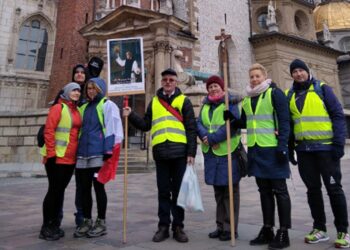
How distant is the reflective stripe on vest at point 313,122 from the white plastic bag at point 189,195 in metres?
1.42

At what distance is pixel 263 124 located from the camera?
3982mm

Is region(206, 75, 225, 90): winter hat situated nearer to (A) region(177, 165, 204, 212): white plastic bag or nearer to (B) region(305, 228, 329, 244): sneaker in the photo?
(A) region(177, 165, 204, 212): white plastic bag

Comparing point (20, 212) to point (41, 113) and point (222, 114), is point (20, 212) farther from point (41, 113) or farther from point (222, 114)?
point (41, 113)

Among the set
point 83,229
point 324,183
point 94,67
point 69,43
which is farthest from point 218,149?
point 69,43

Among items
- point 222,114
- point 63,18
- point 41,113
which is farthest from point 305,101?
point 63,18

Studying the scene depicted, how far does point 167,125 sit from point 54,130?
1.49 meters

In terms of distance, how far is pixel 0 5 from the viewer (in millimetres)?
21891

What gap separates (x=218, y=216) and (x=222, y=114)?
1.35 metres

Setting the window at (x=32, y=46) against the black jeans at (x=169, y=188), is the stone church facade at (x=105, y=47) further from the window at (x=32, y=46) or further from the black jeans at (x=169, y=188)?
the black jeans at (x=169, y=188)

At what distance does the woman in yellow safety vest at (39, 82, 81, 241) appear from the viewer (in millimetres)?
4238

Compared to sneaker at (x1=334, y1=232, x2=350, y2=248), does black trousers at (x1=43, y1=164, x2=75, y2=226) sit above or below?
above

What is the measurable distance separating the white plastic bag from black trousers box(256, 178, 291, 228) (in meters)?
0.77

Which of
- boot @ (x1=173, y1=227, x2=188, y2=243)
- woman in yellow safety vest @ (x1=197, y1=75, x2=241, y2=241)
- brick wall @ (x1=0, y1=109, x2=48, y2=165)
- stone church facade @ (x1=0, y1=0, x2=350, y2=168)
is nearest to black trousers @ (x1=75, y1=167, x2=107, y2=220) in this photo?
boot @ (x1=173, y1=227, x2=188, y2=243)

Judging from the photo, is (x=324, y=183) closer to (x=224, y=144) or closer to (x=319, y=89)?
(x=319, y=89)
